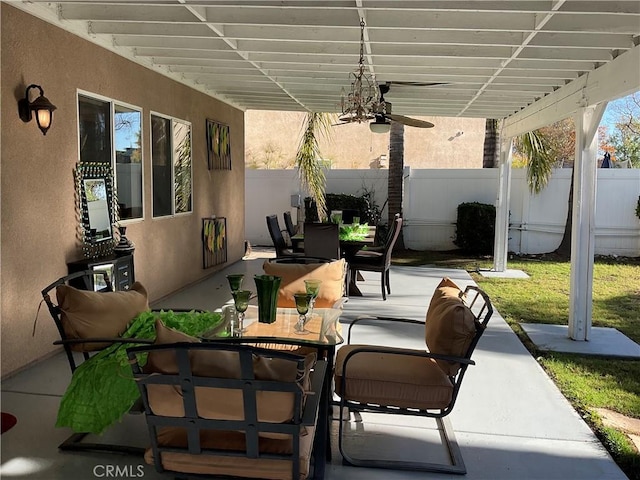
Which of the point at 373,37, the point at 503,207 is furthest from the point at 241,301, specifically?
the point at 503,207

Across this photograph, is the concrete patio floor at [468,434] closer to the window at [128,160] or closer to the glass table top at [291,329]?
the glass table top at [291,329]

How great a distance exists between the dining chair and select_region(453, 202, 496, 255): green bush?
5.64m

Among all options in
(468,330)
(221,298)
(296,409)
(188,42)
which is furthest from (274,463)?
(221,298)

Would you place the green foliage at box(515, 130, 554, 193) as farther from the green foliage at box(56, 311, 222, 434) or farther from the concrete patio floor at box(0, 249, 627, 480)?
the green foliage at box(56, 311, 222, 434)

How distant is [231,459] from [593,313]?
6035 millimetres

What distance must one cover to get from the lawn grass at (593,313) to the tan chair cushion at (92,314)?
296cm

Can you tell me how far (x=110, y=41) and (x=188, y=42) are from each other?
76 cm

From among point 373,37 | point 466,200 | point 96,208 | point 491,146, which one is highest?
point 373,37

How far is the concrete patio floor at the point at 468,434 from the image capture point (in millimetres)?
2975

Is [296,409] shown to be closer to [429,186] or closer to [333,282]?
[333,282]

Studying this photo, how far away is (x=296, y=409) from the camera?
2.12 metres

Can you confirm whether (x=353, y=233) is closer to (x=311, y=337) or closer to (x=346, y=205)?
(x=346, y=205)

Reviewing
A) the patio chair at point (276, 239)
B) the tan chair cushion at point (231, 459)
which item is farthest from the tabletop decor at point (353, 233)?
the tan chair cushion at point (231, 459)

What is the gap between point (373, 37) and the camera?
5.16 meters
